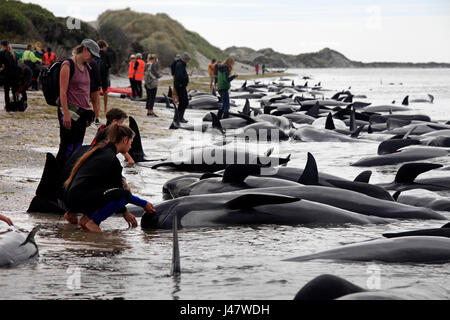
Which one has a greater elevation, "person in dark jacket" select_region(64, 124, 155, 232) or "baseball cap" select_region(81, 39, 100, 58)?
"baseball cap" select_region(81, 39, 100, 58)

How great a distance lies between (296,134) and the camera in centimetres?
1536

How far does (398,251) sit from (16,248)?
112 inches

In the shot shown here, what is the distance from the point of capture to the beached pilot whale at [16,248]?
4.79m

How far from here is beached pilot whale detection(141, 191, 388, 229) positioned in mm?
6375

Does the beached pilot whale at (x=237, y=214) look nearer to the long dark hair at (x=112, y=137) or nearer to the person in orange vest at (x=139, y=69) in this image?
the long dark hair at (x=112, y=137)

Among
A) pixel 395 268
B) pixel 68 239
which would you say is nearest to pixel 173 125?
pixel 68 239

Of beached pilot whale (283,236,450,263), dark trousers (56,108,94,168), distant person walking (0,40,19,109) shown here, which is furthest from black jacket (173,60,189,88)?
beached pilot whale (283,236,450,263)

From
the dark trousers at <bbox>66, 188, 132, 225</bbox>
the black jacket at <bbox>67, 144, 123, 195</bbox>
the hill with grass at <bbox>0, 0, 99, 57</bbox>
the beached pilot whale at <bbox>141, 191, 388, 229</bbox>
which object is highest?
the hill with grass at <bbox>0, 0, 99, 57</bbox>

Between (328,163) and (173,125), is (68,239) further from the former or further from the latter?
(173,125)

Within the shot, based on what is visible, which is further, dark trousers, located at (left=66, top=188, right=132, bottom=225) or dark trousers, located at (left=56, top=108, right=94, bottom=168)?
dark trousers, located at (left=56, top=108, right=94, bottom=168)

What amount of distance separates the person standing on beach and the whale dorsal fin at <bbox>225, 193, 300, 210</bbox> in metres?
2.25

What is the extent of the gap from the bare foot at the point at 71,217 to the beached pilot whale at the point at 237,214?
2.26ft

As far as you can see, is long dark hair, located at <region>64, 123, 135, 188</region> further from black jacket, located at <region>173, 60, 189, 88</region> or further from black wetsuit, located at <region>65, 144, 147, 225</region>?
black jacket, located at <region>173, 60, 189, 88</region>

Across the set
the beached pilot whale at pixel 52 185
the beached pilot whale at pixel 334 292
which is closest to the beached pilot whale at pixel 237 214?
the beached pilot whale at pixel 52 185
